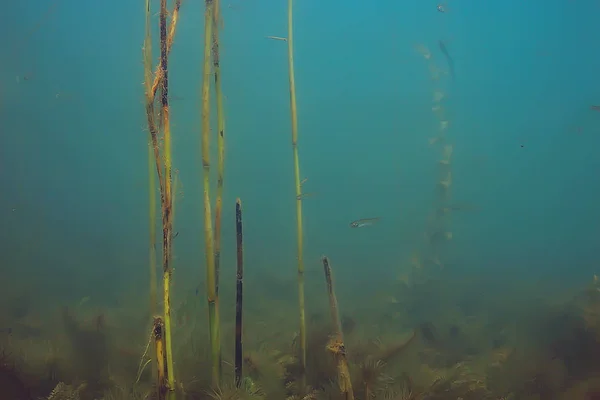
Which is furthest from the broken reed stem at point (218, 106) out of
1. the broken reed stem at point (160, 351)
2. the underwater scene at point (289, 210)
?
the broken reed stem at point (160, 351)

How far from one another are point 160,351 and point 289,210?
17.2 metres

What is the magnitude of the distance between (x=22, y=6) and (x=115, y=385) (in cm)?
972

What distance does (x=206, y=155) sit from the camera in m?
1.61

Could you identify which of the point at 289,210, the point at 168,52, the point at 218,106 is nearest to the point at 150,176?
the point at 218,106

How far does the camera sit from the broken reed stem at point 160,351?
128 centimetres

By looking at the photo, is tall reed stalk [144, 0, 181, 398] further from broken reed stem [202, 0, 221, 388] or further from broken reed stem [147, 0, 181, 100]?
broken reed stem [202, 0, 221, 388]

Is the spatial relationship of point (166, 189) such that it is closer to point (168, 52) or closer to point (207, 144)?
point (207, 144)

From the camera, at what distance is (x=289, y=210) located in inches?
729

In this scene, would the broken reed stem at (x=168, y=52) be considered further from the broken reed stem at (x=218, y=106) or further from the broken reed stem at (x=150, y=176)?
the broken reed stem at (x=218, y=106)

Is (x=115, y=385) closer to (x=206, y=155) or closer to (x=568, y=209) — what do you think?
(x=206, y=155)

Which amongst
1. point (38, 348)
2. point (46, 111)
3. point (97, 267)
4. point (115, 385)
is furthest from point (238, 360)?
point (46, 111)

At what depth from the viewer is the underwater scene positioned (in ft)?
7.68

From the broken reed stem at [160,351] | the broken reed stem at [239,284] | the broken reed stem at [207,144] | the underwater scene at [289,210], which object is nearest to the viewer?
the broken reed stem at [160,351]

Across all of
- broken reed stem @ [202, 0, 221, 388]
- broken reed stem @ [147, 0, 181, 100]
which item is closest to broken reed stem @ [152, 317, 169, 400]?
broken reed stem @ [202, 0, 221, 388]
